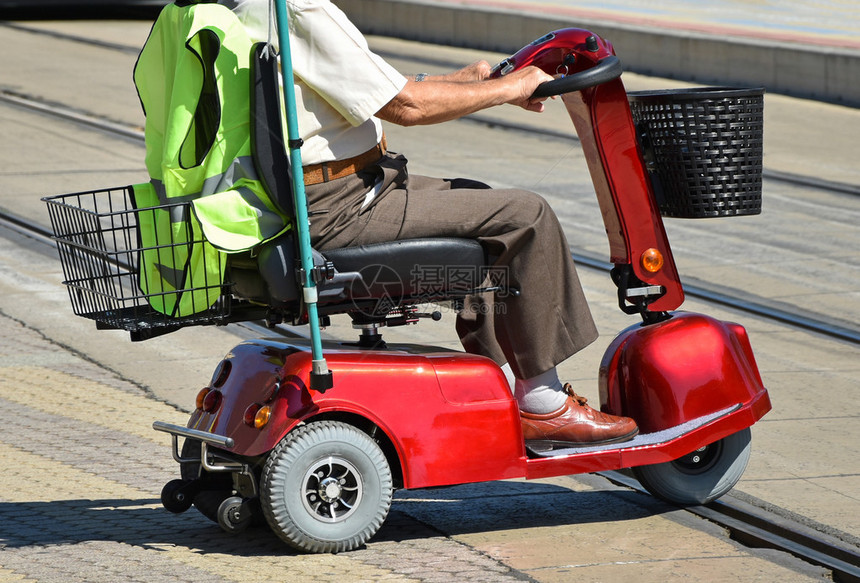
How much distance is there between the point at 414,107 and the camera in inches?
145

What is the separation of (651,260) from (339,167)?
44.1 inches

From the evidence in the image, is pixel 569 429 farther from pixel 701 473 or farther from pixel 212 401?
pixel 212 401

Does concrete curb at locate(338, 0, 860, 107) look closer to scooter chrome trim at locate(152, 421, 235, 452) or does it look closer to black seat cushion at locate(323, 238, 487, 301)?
black seat cushion at locate(323, 238, 487, 301)

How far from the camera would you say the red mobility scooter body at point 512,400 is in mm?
3797

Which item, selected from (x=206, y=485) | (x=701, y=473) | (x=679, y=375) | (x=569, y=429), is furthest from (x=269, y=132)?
(x=701, y=473)

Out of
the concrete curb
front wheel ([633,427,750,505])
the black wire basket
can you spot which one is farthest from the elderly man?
the concrete curb

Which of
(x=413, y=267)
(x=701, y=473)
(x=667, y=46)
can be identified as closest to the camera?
(x=413, y=267)

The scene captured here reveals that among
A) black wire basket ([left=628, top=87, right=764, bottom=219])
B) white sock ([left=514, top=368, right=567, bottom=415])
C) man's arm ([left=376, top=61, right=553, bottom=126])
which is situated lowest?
white sock ([left=514, top=368, right=567, bottom=415])

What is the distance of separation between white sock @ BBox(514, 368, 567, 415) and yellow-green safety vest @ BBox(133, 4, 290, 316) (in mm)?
952

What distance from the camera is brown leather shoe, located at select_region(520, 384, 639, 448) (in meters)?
4.07

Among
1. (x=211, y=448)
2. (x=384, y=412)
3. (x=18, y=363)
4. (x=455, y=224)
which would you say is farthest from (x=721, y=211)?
(x=18, y=363)

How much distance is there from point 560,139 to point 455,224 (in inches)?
392

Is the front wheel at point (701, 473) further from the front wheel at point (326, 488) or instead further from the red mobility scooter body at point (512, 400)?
the front wheel at point (326, 488)

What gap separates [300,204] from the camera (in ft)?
11.7
